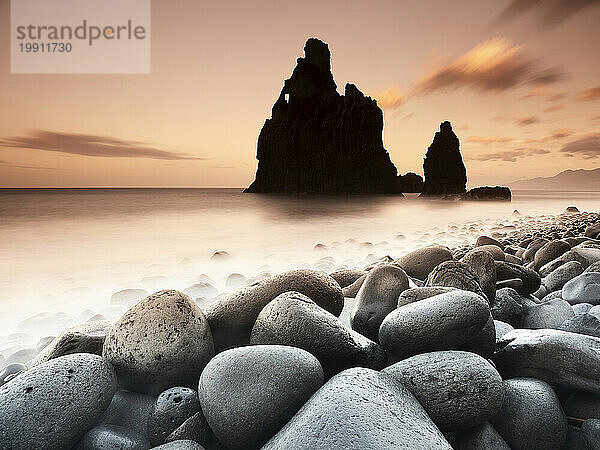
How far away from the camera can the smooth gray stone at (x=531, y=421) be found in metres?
1.34

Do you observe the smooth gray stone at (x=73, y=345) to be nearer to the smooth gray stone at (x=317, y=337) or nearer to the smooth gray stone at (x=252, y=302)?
the smooth gray stone at (x=252, y=302)

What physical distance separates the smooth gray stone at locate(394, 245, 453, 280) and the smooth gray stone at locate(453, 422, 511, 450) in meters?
2.07

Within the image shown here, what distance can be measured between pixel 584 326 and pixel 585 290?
835mm

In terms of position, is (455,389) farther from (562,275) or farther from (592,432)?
(562,275)

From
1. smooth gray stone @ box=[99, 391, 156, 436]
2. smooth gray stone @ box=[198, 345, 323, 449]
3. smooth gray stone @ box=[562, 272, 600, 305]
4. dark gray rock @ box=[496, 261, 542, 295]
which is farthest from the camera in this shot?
dark gray rock @ box=[496, 261, 542, 295]

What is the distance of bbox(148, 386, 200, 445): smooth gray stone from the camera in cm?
142

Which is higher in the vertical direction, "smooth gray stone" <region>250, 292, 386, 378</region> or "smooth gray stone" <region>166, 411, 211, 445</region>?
"smooth gray stone" <region>250, 292, 386, 378</region>

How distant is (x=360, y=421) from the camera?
43.5 inches

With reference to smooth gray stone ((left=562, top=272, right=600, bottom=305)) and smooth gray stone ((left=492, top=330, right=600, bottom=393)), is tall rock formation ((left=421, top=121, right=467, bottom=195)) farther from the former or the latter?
smooth gray stone ((left=492, top=330, right=600, bottom=393))

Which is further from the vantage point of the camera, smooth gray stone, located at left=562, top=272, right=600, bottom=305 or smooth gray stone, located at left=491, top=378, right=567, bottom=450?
smooth gray stone, located at left=562, top=272, right=600, bottom=305

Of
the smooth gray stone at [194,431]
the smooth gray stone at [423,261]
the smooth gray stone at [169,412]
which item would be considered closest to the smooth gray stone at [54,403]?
the smooth gray stone at [169,412]

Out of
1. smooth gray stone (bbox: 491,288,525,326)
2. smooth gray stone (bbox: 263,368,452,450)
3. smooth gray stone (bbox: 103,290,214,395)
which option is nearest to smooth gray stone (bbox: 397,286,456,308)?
smooth gray stone (bbox: 491,288,525,326)

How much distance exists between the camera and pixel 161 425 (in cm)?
142

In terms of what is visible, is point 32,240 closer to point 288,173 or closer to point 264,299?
point 264,299
